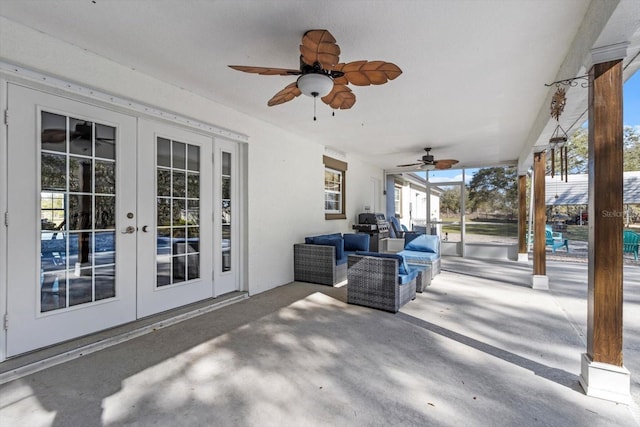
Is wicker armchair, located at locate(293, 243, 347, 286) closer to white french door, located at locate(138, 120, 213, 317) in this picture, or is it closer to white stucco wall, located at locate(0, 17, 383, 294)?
white stucco wall, located at locate(0, 17, 383, 294)

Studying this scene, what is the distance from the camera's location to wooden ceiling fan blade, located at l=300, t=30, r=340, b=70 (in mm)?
1945

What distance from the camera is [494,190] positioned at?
27.7 feet

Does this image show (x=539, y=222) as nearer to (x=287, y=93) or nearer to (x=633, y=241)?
(x=287, y=93)

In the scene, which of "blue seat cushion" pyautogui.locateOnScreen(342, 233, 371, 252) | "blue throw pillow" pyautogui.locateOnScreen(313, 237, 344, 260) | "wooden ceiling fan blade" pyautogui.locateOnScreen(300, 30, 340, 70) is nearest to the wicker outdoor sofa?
"blue throw pillow" pyautogui.locateOnScreen(313, 237, 344, 260)

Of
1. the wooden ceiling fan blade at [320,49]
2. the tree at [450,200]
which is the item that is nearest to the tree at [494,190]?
the tree at [450,200]

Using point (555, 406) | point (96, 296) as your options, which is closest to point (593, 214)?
point (555, 406)

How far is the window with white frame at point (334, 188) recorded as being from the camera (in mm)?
6559

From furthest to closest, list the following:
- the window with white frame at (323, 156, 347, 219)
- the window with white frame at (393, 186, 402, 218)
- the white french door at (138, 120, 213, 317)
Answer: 1. the window with white frame at (393, 186, 402, 218)
2. the window with white frame at (323, 156, 347, 219)
3. the white french door at (138, 120, 213, 317)

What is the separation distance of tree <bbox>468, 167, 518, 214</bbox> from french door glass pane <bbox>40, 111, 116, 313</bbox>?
8.56 metres

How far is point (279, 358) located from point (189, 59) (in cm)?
283

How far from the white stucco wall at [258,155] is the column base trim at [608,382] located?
3.71 m

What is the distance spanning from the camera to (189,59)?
275cm

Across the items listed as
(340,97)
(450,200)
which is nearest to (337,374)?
(340,97)

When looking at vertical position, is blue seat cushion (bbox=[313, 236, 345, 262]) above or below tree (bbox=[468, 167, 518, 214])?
below
